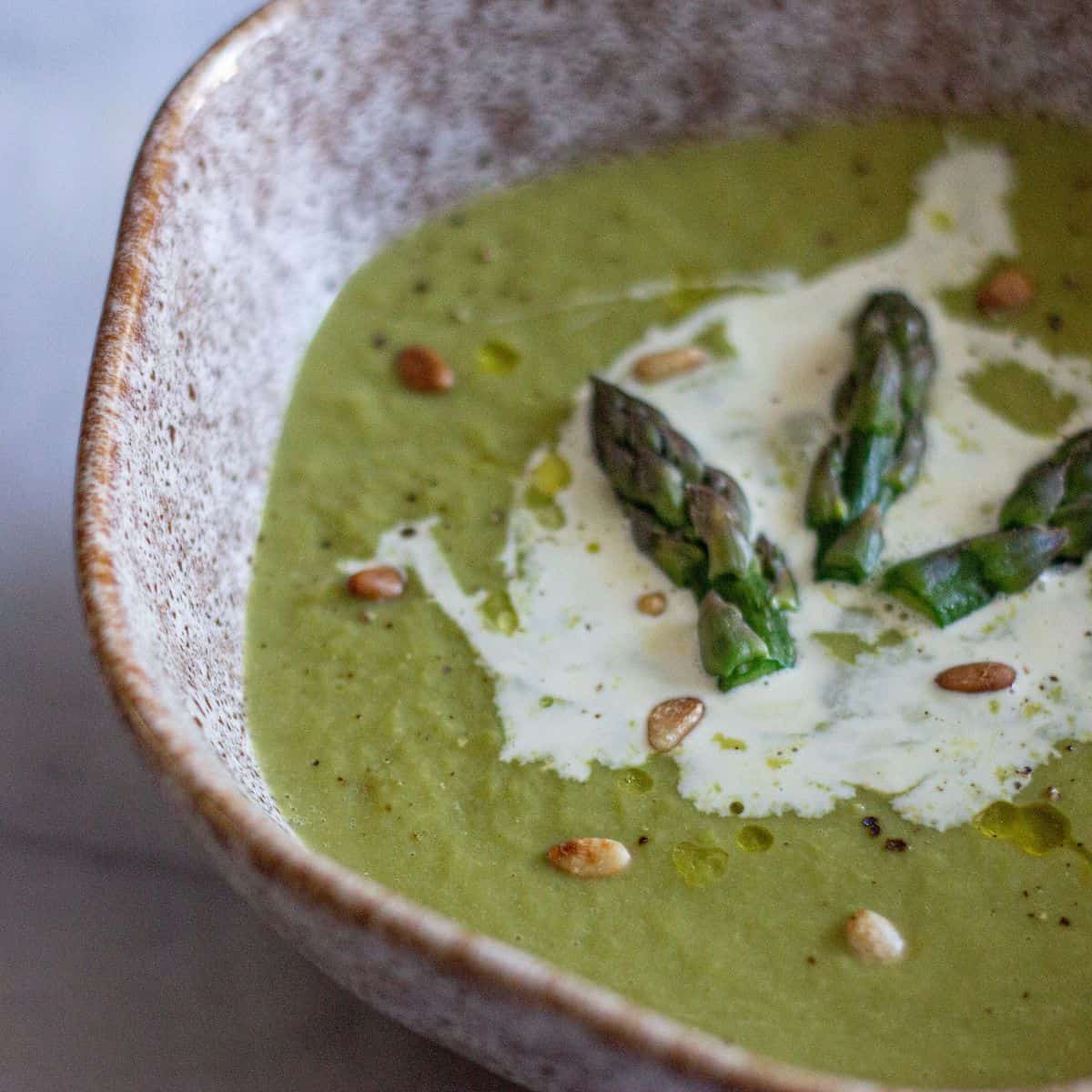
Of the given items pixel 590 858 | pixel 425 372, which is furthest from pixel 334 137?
pixel 590 858

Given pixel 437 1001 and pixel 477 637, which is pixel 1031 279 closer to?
pixel 477 637

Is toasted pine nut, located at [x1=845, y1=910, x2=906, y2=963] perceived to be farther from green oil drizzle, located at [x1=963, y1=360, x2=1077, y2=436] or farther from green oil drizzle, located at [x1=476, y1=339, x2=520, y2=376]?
green oil drizzle, located at [x1=476, y1=339, x2=520, y2=376]

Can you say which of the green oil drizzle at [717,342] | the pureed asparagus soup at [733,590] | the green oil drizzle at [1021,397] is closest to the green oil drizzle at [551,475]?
the pureed asparagus soup at [733,590]

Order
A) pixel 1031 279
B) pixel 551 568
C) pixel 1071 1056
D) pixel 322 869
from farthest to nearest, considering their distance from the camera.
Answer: pixel 1031 279, pixel 551 568, pixel 1071 1056, pixel 322 869

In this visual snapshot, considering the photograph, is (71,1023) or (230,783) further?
(71,1023)

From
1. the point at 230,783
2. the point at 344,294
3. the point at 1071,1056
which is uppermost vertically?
the point at 344,294

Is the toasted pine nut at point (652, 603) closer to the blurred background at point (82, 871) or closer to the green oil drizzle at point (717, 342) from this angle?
the green oil drizzle at point (717, 342)

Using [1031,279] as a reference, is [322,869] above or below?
below

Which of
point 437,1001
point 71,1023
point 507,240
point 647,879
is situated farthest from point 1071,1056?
point 507,240
